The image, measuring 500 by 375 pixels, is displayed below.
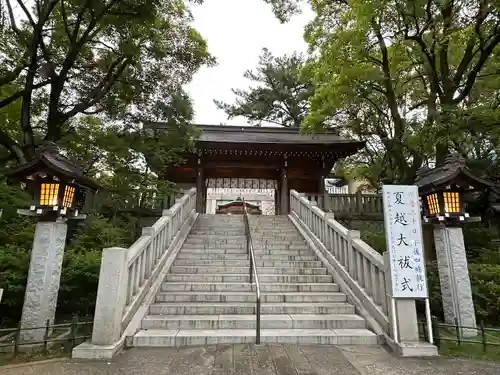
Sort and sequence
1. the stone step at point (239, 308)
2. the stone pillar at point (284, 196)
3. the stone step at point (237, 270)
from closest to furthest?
the stone step at point (239, 308) → the stone step at point (237, 270) → the stone pillar at point (284, 196)

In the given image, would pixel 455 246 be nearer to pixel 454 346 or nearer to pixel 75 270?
pixel 454 346

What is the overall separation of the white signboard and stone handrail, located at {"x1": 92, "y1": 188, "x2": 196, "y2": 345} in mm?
3763

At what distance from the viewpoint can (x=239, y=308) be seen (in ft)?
16.4

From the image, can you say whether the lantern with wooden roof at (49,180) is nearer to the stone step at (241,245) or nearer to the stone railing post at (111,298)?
the stone railing post at (111,298)

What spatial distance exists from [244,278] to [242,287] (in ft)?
1.38

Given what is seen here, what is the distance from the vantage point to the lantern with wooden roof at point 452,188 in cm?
576

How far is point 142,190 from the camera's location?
358 inches

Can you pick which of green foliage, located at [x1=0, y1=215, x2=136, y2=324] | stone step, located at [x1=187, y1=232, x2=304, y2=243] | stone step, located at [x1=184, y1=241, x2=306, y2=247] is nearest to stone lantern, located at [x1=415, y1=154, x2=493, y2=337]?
stone step, located at [x1=184, y1=241, x2=306, y2=247]

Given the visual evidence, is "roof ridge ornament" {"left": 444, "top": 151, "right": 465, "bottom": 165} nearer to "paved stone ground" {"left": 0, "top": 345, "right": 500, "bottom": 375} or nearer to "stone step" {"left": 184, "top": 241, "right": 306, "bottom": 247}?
"paved stone ground" {"left": 0, "top": 345, "right": 500, "bottom": 375}

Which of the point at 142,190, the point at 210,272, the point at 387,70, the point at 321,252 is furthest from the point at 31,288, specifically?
the point at 387,70

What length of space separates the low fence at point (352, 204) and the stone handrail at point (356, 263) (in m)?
3.65

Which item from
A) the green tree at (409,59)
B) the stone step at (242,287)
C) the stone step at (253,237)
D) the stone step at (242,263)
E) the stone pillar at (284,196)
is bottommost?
the stone step at (242,287)

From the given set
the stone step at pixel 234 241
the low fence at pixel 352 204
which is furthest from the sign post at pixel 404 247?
the low fence at pixel 352 204

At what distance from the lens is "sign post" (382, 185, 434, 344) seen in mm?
4031
